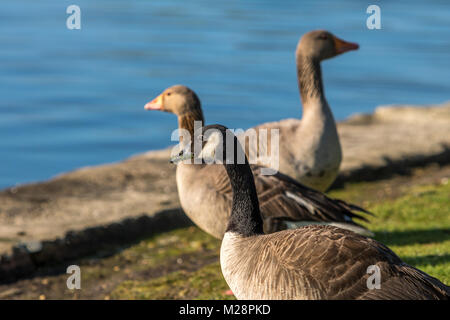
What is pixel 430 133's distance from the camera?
13672 mm

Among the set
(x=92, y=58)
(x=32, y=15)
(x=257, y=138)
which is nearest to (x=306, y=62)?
(x=257, y=138)

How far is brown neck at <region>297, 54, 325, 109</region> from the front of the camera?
9141 millimetres

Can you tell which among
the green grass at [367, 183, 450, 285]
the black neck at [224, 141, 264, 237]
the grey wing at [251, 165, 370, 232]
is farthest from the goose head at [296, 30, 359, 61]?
the black neck at [224, 141, 264, 237]

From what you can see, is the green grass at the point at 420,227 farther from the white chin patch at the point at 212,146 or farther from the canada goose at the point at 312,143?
the white chin patch at the point at 212,146

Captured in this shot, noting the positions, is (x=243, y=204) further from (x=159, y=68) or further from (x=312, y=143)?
(x=159, y=68)

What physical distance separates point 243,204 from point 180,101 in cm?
314

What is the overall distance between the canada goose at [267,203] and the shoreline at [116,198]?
83.1 inches

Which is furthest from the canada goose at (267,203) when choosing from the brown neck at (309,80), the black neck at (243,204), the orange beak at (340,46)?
the orange beak at (340,46)

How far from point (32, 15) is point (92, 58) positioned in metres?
8.10

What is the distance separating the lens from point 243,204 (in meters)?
5.61

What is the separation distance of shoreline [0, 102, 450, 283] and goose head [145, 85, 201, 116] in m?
1.80

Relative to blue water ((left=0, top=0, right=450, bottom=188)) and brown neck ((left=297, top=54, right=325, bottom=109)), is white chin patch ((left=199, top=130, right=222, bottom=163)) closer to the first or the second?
brown neck ((left=297, top=54, right=325, bottom=109))
